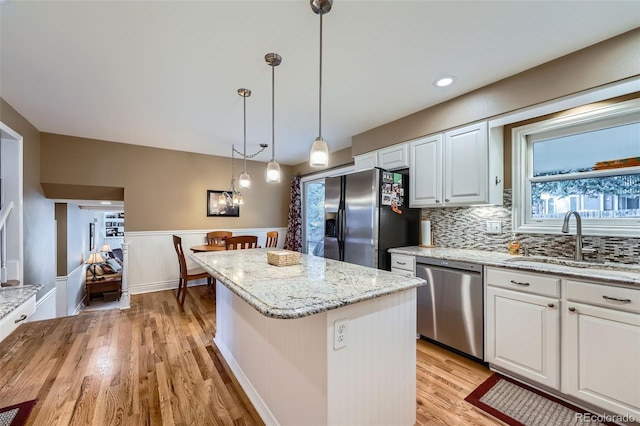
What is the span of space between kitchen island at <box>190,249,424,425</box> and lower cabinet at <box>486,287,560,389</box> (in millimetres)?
1020

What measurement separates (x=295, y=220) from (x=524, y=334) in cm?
404

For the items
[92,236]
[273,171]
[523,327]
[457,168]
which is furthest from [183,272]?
[92,236]

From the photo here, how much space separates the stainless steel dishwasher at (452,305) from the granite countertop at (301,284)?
105cm

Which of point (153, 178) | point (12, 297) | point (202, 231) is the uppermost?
point (153, 178)

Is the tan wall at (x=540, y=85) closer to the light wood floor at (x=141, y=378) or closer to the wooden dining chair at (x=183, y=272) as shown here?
the light wood floor at (x=141, y=378)

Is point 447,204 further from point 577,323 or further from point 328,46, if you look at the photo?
point 328,46

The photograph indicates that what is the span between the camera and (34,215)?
11.1ft

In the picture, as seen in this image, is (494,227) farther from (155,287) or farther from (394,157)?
(155,287)

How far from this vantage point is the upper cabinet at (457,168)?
2361 mm

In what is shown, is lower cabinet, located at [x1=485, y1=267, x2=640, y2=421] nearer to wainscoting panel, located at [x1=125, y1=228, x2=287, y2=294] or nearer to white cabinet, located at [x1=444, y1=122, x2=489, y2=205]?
white cabinet, located at [x1=444, y1=122, x2=489, y2=205]

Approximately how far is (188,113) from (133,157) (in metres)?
1.95

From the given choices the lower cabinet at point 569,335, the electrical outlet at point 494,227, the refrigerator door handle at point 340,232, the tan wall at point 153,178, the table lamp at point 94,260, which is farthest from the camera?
the table lamp at point 94,260

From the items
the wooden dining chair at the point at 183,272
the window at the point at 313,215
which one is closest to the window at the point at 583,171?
the window at the point at 313,215

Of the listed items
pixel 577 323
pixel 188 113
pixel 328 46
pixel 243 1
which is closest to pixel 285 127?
pixel 188 113
